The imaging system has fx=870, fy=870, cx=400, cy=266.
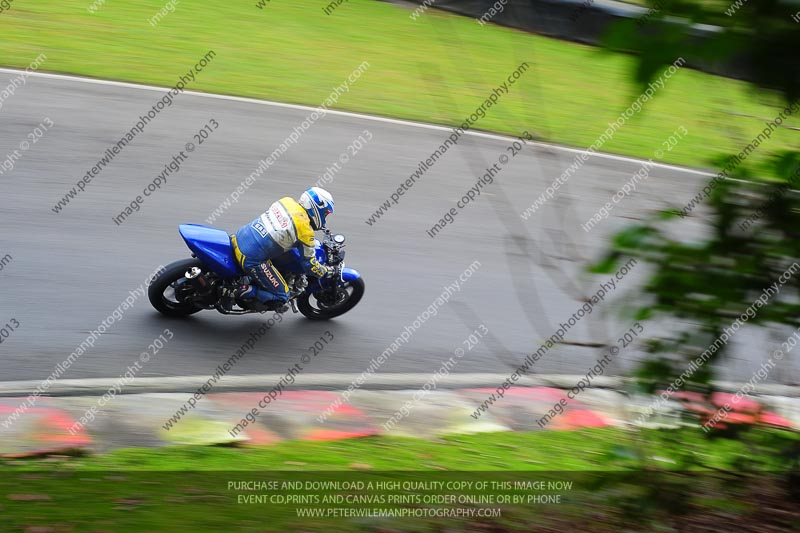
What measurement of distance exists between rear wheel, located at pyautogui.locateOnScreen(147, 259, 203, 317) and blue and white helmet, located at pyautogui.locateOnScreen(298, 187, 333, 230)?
4.28 feet

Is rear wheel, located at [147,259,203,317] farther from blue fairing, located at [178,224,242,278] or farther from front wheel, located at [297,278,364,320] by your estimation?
front wheel, located at [297,278,364,320]

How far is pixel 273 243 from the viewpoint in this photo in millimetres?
→ 9250

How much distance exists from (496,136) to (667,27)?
13355 millimetres

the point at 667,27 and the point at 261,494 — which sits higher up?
the point at 667,27

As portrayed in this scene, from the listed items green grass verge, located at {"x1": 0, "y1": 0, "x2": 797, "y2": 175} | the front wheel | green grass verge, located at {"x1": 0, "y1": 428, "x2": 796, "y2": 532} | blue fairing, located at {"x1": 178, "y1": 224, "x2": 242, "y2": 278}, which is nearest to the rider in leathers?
blue fairing, located at {"x1": 178, "y1": 224, "x2": 242, "y2": 278}

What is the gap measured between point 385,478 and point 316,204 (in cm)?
342

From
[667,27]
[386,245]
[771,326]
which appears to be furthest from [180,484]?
[386,245]

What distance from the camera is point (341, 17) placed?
72.6 feet

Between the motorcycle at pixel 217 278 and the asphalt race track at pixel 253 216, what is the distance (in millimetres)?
283

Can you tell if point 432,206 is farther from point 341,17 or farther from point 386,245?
point 341,17

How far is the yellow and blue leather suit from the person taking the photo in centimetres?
913

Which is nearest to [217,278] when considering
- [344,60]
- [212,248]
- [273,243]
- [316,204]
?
[212,248]

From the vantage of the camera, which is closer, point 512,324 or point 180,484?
point 180,484

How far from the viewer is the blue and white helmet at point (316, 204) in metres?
9.02
